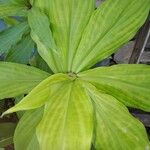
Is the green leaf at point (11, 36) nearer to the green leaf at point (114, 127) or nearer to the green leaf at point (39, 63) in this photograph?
the green leaf at point (39, 63)

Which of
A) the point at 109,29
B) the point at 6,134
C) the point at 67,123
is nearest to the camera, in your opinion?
the point at 67,123

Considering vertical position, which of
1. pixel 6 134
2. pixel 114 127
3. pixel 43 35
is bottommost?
pixel 6 134

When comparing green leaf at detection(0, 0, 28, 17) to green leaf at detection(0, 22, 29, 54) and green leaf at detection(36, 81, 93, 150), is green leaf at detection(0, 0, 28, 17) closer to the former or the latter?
green leaf at detection(0, 22, 29, 54)

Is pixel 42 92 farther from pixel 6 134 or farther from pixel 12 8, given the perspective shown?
pixel 6 134

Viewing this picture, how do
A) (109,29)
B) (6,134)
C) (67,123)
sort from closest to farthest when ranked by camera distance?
(67,123) < (109,29) < (6,134)

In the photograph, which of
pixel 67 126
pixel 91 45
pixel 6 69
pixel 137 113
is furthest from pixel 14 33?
pixel 137 113

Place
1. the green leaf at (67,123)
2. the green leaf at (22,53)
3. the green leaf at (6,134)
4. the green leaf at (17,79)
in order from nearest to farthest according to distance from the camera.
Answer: the green leaf at (67,123), the green leaf at (17,79), the green leaf at (22,53), the green leaf at (6,134)

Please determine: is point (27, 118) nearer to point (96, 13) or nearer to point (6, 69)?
point (6, 69)

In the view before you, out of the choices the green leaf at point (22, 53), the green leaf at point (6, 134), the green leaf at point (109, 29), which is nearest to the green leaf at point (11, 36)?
the green leaf at point (22, 53)

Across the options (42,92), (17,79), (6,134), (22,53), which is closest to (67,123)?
(42,92)
